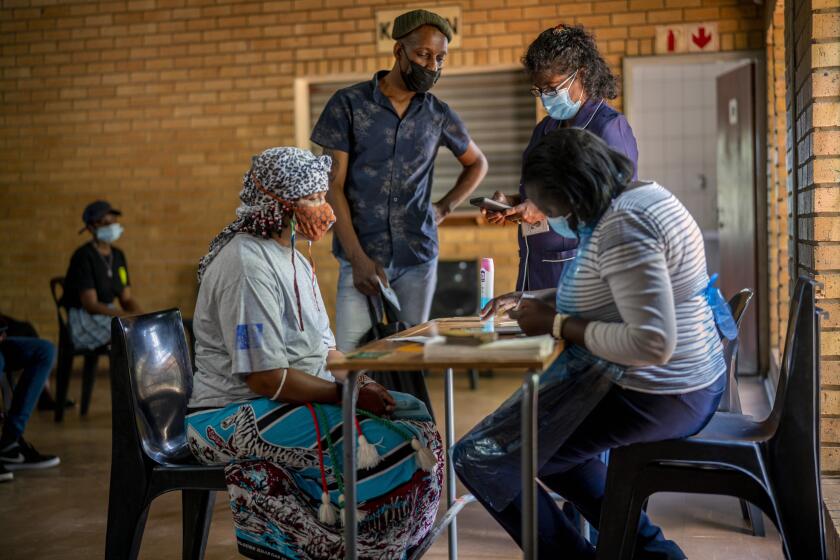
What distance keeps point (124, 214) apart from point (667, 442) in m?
6.14

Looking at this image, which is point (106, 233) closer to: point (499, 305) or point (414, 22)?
point (414, 22)

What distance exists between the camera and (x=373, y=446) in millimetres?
2227

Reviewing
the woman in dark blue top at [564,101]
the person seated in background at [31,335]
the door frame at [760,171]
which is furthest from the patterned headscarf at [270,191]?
the door frame at [760,171]

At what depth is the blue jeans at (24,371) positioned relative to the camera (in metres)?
4.39

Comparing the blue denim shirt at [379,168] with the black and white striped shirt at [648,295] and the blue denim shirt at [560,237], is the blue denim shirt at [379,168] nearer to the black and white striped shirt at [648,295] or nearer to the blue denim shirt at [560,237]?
A: the blue denim shirt at [560,237]

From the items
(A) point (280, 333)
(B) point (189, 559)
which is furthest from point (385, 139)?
(B) point (189, 559)

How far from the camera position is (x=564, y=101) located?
9.91ft

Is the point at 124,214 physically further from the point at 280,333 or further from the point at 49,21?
the point at 280,333

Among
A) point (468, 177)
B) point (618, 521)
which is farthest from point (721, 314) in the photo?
point (468, 177)

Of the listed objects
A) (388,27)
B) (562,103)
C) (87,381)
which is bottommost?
(87,381)

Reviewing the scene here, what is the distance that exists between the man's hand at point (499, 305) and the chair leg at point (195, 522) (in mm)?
951

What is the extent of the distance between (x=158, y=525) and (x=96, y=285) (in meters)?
2.86

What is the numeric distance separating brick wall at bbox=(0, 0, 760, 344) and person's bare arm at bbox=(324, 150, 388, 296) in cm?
344

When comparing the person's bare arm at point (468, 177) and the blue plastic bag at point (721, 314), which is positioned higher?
the person's bare arm at point (468, 177)
